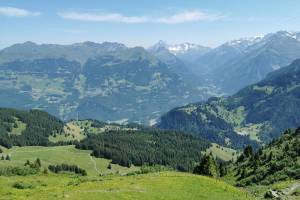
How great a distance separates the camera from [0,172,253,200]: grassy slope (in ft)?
160

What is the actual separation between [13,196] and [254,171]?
84.3m

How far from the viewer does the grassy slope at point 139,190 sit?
48875 millimetres

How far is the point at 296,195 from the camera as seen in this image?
191 feet

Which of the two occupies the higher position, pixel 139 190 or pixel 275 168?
pixel 139 190

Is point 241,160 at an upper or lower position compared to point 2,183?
lower

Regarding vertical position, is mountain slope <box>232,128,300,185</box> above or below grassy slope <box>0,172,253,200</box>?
below

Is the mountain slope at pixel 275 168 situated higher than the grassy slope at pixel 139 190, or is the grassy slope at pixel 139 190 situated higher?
the grassy slope at pixel 139 190

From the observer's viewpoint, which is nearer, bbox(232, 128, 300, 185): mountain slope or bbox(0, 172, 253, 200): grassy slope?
bbox(0, 172, 253, 200): grassy slope

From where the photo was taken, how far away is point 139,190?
52.8m

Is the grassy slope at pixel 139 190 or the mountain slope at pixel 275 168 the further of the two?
the mountain slope at pixel 275 168

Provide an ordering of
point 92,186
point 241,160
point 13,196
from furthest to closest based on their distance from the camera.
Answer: point 241,160
point 92,186
point 13,196

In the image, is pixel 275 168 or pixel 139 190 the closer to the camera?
pixel 139 190

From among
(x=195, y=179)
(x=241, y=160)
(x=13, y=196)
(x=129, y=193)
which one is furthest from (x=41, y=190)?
(x=241, y=160)

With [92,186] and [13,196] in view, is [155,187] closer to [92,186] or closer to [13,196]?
[92,186]
